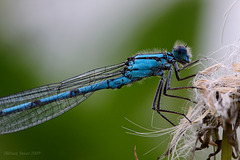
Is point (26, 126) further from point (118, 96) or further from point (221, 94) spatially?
point (221, 94)

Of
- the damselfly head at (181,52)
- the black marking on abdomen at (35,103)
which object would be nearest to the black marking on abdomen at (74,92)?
the black marking on abdomen at (35,103)

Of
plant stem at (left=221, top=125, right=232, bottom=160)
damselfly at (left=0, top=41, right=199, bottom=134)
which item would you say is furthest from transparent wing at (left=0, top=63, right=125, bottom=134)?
plant stem at (left=221, top=125, right=232, bottom=160)

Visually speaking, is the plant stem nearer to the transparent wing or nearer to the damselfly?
the damselfly

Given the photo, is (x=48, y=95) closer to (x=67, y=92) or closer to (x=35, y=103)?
(x=67, y=92)

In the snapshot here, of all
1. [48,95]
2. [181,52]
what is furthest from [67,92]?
[181,52]

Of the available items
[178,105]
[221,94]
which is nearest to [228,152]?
[221,94]

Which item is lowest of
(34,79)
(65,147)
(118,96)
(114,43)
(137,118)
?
(65,147)

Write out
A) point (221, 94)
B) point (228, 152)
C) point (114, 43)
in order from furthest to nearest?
point (114, 43) → point (221, 94) → point (228, 152)
